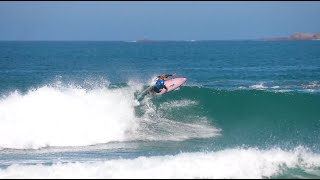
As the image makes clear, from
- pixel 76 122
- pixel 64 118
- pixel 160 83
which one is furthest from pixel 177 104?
pixel 64 118

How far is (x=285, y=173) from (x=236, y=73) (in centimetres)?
3399

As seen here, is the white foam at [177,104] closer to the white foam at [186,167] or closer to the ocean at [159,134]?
the ocean at [159,134]

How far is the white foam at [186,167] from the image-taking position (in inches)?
562

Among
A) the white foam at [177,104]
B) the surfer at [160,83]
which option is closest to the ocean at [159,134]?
the white foam at [177,104]

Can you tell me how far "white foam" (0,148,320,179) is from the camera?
14.3 metres

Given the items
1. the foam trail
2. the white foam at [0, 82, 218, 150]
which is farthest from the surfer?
the foam trail

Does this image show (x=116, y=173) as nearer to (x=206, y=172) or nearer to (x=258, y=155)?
(x=206, y=172)

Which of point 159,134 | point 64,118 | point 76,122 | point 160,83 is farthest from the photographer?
point 160,83

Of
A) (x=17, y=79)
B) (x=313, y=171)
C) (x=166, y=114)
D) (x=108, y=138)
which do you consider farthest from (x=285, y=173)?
(x=17, y=79)

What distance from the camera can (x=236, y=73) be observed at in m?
48.2

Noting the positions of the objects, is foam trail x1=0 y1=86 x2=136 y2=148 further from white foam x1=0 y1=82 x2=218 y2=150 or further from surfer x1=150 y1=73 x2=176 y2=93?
surfer x1=150 y1=73 x2=176 y2=93

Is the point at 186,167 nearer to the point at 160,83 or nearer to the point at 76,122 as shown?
the point at 160,83

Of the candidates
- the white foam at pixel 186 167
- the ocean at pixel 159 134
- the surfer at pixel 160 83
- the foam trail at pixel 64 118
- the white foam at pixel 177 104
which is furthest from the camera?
the white foam at pixel 177 104

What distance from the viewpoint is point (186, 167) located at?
14523mm
